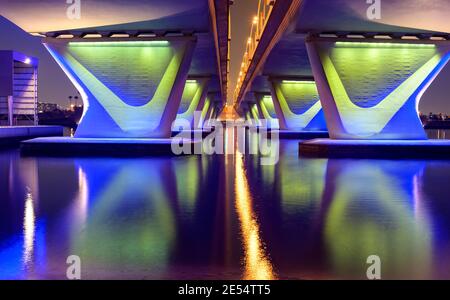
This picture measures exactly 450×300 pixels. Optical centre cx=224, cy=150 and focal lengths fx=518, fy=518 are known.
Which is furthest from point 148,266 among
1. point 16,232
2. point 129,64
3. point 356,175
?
point 129,64

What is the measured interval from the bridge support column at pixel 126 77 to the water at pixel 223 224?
32.5ft

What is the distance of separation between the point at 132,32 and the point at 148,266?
19.2 m

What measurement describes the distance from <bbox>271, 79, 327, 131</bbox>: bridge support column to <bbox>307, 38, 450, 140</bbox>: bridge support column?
22.5 meters

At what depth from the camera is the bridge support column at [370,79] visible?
23109 millimetres

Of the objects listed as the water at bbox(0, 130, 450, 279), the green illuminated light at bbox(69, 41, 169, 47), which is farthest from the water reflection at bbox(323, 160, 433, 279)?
the green illuminated light at bbox(69, 41, 169, 47)

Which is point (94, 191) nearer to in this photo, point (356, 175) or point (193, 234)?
point (193, 234)

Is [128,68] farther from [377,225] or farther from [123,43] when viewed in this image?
[377,225]

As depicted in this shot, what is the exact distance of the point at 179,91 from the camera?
23.8 meters

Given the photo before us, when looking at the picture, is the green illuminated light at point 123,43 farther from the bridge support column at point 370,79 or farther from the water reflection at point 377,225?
the water reflection at point 377,225

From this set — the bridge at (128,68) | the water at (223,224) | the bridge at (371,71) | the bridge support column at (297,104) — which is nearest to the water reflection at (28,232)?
the water at (223,224)

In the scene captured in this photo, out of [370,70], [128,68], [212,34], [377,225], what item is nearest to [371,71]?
[370,70]

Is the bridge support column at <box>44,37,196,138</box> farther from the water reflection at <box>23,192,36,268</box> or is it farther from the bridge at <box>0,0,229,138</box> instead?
the water reflection at <box>23,192,36,268</box>

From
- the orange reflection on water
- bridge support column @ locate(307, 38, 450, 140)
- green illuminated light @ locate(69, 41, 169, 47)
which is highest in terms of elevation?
green illuminated light @ locate(69, 41, 169, 47)

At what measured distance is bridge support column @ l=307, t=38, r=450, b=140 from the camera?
23.1 meters
